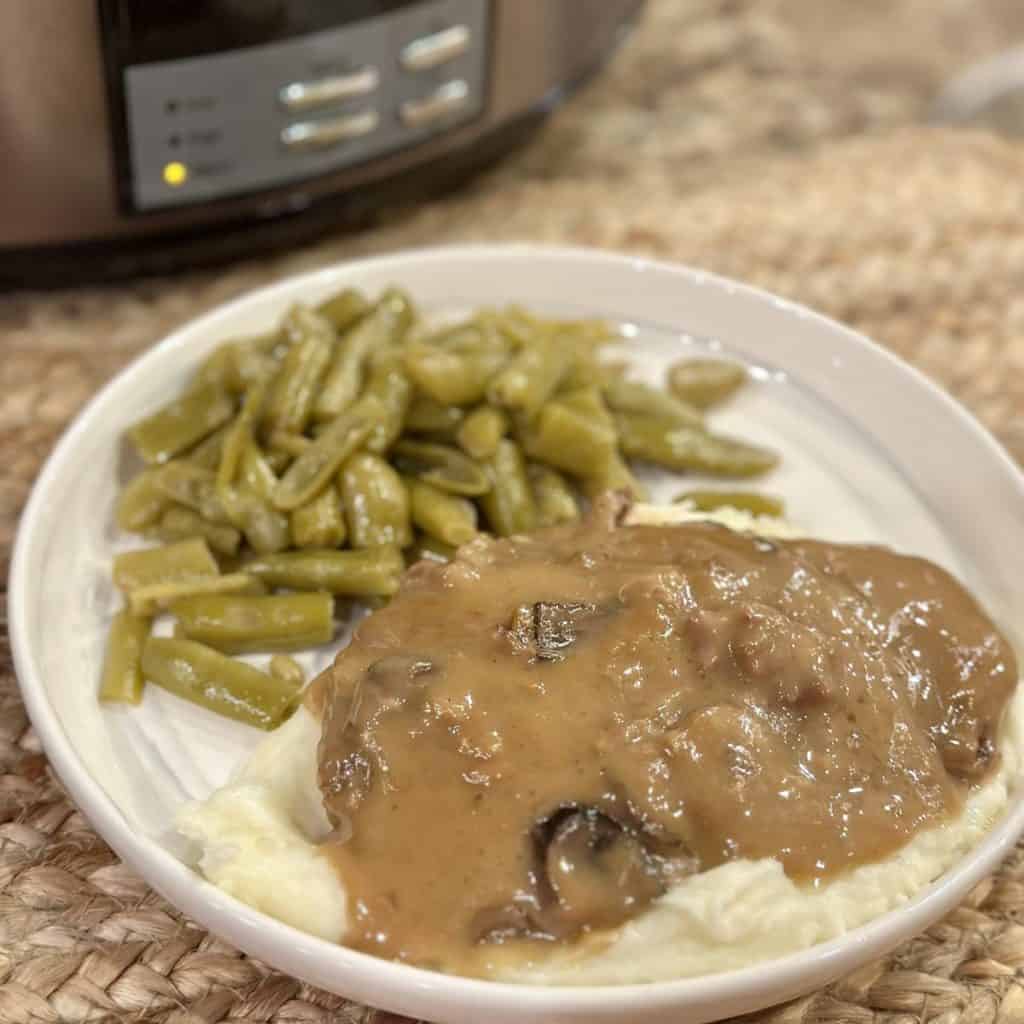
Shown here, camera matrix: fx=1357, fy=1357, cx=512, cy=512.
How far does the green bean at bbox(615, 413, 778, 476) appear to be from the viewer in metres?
3.07

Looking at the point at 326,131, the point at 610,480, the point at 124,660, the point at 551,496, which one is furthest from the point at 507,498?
Result: the point at 326,131

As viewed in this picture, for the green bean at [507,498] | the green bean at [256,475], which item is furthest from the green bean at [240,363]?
the green bean at [507,498]

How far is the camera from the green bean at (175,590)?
8.75 feet

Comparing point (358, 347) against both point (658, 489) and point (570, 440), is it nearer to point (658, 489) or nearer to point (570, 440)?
point (570, 440)

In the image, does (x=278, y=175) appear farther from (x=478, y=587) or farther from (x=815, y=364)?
(x=478, y=587)

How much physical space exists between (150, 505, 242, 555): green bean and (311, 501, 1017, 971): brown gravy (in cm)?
54

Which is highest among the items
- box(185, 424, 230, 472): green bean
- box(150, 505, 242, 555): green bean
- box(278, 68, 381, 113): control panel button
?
box(278, 68, 381, 113): control panel button

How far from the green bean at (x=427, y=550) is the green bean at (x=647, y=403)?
60 cm

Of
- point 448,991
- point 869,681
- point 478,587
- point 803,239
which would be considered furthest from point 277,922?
point 803,239

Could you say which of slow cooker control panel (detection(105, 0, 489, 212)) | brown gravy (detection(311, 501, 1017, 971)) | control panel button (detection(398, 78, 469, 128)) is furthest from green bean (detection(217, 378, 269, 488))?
control panel button (detection(398, 78, 469, 128))

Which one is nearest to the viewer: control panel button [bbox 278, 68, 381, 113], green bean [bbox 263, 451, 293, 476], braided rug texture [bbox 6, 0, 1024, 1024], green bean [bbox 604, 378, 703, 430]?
braided rug texture [bbox 6, 0, 1024, 1024]

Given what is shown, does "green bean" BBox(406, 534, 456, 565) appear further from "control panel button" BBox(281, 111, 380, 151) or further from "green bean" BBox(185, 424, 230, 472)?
"control panel button" BBox(281, 111, 380, 151)

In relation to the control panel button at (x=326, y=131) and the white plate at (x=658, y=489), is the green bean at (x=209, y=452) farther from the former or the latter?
the control panel button at (x=326, y=131)

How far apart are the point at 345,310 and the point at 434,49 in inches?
35.0
